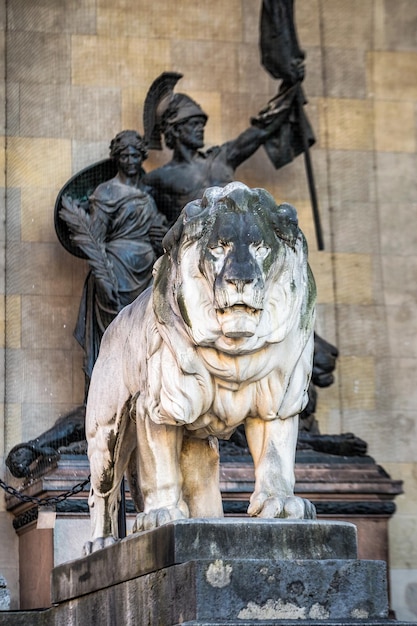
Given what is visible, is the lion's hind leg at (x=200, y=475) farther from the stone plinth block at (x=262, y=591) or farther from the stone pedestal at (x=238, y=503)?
the stone pedestal at (x=238, y=503)

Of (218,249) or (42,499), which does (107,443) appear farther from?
(42,499)

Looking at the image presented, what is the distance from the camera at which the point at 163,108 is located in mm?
14906

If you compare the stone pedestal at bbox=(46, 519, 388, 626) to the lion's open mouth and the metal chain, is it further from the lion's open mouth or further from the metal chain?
the metal chain

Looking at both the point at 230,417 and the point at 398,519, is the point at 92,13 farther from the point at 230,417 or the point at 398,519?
the point at 230,417

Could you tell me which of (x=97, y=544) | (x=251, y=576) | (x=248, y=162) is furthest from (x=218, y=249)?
(x=248, y=162)

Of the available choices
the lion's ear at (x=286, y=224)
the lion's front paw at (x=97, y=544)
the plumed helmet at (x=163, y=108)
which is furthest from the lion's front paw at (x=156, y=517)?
the plumed helmet at (x=163, y=108)

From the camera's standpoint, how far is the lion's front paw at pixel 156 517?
26.8ft

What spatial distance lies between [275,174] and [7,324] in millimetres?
2895

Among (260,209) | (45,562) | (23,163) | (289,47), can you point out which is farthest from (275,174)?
(260,209)

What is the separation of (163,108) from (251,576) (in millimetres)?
7891

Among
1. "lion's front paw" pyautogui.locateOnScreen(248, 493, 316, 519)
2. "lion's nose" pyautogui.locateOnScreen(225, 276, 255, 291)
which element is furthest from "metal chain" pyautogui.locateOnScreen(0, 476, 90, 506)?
"lion's nose" pyautogui.locateOnScreen(225, 276, 255, 291)

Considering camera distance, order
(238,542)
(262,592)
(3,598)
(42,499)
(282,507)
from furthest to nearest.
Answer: (42,499) → (3,598) → (282,507) → (238,542) → (262,592)

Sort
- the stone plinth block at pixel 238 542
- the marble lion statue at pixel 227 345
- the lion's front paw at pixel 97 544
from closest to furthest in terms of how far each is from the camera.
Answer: the stone plinth block at pixel 238 542 → the marble lion statue at pixel 227 345 → the lion's front paw at pixel 97 544

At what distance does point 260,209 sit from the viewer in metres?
8.27
